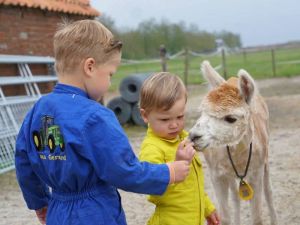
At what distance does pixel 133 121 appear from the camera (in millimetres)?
10523

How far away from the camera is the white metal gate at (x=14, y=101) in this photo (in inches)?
286

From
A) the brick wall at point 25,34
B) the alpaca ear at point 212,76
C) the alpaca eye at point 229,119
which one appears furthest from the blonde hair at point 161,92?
the brick wall at point 25,34

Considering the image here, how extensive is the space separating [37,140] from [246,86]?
1.57 meters

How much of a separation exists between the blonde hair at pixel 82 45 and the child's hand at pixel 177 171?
1.60ft

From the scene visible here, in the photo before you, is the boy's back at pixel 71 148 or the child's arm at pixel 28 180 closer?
the boy's back at pixel 71 148

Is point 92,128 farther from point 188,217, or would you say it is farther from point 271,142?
point 271,142

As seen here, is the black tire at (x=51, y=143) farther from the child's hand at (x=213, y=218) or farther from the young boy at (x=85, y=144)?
the child's hand at (x=213, y=218)

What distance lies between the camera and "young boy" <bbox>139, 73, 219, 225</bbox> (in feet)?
6.77

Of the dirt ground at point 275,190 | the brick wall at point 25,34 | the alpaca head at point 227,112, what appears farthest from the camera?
the brick wall at point 25,34

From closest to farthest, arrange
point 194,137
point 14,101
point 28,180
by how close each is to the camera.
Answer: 1. point 28,180
2. point 194,137
3. point 14,101

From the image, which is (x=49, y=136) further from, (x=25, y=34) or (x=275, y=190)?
(x=25, y=34)

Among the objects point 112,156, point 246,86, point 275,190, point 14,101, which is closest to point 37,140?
point 112,156

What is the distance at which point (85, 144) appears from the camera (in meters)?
1.67

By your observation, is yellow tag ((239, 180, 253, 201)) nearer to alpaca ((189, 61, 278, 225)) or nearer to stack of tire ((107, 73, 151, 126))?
alpaca ((189, 61, 278, 225))
